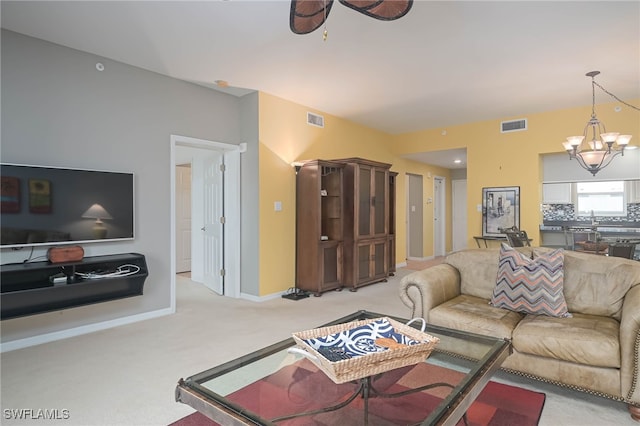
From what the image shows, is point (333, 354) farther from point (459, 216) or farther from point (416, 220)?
point (459, 216)

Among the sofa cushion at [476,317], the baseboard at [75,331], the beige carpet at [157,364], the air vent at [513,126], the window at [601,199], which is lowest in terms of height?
the beige carpet at [157,364]

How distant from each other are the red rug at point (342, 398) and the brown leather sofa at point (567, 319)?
14.7 inches

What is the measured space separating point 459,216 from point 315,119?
231 inches

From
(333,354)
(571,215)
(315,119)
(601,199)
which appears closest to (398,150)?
(315,119)

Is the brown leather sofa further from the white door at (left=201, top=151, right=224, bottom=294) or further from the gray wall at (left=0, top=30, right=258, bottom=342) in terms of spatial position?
the white door at (left=201, top=151, right=224, bottom=294)

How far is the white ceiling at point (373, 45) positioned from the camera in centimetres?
278

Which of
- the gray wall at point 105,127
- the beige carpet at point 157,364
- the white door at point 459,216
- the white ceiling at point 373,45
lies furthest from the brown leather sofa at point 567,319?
the white door at point 459,216

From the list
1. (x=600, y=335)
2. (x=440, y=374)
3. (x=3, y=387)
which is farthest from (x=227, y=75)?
(x=600, y=335)

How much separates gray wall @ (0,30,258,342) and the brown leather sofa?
2574 millimetres

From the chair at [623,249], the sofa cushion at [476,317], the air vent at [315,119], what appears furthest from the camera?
the air vent at [315,119]

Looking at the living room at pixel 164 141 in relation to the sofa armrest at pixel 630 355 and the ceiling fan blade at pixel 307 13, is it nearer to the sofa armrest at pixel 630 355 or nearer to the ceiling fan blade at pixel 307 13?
the ceiling fan blade at pixel 307 13

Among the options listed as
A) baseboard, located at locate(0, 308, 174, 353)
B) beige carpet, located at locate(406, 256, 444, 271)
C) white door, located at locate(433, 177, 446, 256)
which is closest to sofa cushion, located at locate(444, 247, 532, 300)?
baseboard, located at locate(0, 308, 174, 353)

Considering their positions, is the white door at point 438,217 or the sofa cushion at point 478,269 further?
the white door at point 438,217

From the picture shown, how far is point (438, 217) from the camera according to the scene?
30.4 ft
